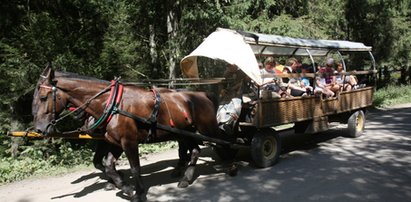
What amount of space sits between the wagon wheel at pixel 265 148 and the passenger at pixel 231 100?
509 mm

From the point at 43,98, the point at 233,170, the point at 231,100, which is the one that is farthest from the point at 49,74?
the point at 233,170

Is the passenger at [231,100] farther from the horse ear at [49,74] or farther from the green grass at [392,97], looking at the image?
the green grass at [392,97]

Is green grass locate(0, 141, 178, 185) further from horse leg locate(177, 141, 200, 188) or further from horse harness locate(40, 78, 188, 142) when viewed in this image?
horse harness locate(40, 78, 188, 142)

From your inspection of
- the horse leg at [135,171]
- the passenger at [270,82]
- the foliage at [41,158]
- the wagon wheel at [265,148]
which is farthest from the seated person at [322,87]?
the foliage at [41,158]

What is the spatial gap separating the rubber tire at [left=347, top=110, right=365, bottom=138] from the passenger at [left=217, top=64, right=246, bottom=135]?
13.4ft

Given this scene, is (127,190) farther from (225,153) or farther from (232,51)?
(232,51)

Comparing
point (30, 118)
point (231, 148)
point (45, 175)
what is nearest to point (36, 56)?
point (30, 118)

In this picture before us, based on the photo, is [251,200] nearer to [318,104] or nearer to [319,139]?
[318,104]

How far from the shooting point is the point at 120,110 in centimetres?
556

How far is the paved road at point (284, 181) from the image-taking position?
566 centimetres

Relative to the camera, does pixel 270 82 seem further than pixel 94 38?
No

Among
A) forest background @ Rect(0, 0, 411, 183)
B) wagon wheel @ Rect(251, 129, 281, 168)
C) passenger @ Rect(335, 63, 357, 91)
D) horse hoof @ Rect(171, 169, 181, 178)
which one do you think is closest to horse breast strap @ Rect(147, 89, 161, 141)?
horse hoof @ Rect(171, 169, 181, 178)

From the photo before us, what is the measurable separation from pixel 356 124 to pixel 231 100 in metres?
4.42

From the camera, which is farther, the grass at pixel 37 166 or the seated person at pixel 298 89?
the seated person at pixel 298 89
